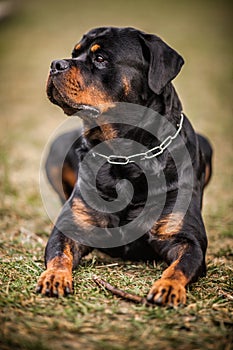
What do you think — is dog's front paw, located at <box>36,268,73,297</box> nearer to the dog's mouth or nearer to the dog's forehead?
the dog's mouth

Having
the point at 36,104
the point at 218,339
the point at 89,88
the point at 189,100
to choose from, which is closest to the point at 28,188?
the point at 89,88

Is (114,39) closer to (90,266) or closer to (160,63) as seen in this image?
(160,63)

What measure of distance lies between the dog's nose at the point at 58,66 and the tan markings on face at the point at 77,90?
0.11 feet

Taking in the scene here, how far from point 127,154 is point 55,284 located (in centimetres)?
105

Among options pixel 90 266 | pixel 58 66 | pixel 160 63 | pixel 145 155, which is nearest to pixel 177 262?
pixel 90 266

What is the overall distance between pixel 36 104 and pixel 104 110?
7704mm

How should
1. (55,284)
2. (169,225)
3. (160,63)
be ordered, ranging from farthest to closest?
(160,63) < (169,225) < (55,284)

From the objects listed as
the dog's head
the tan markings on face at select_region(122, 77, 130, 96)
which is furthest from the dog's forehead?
the tan markings on face at select_region(122, 77, 130, 96)

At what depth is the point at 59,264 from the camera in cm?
258

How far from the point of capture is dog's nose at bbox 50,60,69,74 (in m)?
2.84

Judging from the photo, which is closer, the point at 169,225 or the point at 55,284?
the point at 55,284

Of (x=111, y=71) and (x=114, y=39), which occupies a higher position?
(x=114, y=39)

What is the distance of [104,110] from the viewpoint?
2.93 m

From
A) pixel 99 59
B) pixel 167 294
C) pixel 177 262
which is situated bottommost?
pixel 167 294
